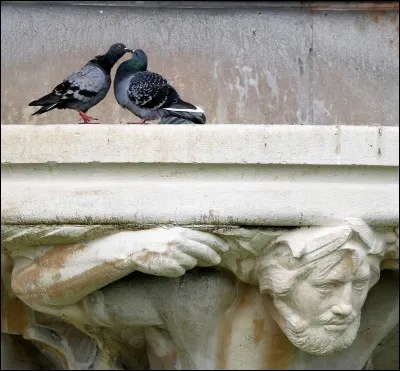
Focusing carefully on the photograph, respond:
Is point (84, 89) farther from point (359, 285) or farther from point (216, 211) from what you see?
point (359, 285)

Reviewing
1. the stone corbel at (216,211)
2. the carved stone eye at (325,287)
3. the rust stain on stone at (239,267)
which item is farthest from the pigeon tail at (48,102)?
the carved stone eye at (325,287)

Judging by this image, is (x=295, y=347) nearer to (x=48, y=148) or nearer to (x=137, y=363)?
(x=137, y=363)

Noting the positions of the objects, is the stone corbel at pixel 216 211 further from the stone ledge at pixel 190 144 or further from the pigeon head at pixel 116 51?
the pigeon head at pixel 116 51

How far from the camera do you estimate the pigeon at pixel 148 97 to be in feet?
6.50

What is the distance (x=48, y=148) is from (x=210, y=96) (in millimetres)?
325

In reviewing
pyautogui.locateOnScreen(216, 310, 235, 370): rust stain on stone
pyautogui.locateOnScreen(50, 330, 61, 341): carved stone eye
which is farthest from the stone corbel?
pyautogui.locateOnScreen(50, 330, 61, 341): carved stone eye

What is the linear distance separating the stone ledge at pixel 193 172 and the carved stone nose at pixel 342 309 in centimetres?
12

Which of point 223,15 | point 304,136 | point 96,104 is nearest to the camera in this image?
point 304,136

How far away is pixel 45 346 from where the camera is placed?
2.26m

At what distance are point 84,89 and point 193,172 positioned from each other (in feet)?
0.70

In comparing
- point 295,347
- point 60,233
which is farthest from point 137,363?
point 60,233

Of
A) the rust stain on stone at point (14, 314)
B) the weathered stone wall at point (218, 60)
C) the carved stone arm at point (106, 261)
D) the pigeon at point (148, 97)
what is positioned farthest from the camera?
the rust stain on stone at point (14, 314)

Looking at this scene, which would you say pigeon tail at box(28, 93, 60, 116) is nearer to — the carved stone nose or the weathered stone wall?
the weathered stone wall

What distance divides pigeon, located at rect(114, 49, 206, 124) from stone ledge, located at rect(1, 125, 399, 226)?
11 centimetres
